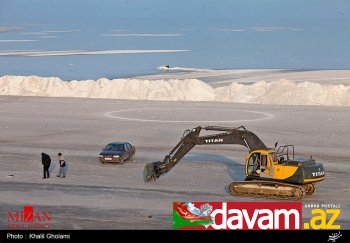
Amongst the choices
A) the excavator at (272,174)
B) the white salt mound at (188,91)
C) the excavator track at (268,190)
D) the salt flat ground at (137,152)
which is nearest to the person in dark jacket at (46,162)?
the salt flat ground at (137,152)

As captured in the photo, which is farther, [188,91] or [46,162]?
[188,91]

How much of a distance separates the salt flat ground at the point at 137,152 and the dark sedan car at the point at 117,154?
430 mm

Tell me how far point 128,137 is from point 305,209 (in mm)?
22626

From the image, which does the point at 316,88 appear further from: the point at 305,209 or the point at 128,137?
the point at 305,209

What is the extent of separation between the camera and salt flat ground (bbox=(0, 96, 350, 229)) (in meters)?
28.7

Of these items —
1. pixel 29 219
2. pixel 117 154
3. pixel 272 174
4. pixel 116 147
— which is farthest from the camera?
pixel 116 147

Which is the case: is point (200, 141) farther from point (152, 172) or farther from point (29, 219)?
point (29, 219)

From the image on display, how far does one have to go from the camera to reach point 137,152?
43156mm

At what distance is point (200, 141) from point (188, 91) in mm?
46009

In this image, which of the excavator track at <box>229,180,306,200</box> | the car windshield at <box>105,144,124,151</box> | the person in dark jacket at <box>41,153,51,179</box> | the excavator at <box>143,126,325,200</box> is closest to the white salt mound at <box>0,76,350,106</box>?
the car windshield at <box>105,144,124,151</box>

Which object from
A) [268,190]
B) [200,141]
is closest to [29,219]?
[200,141]

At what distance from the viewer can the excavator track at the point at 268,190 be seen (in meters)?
29.0

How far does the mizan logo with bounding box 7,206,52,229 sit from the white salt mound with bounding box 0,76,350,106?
48098mm

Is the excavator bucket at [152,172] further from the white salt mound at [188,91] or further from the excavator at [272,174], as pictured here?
the white salt mound at [188,91]
